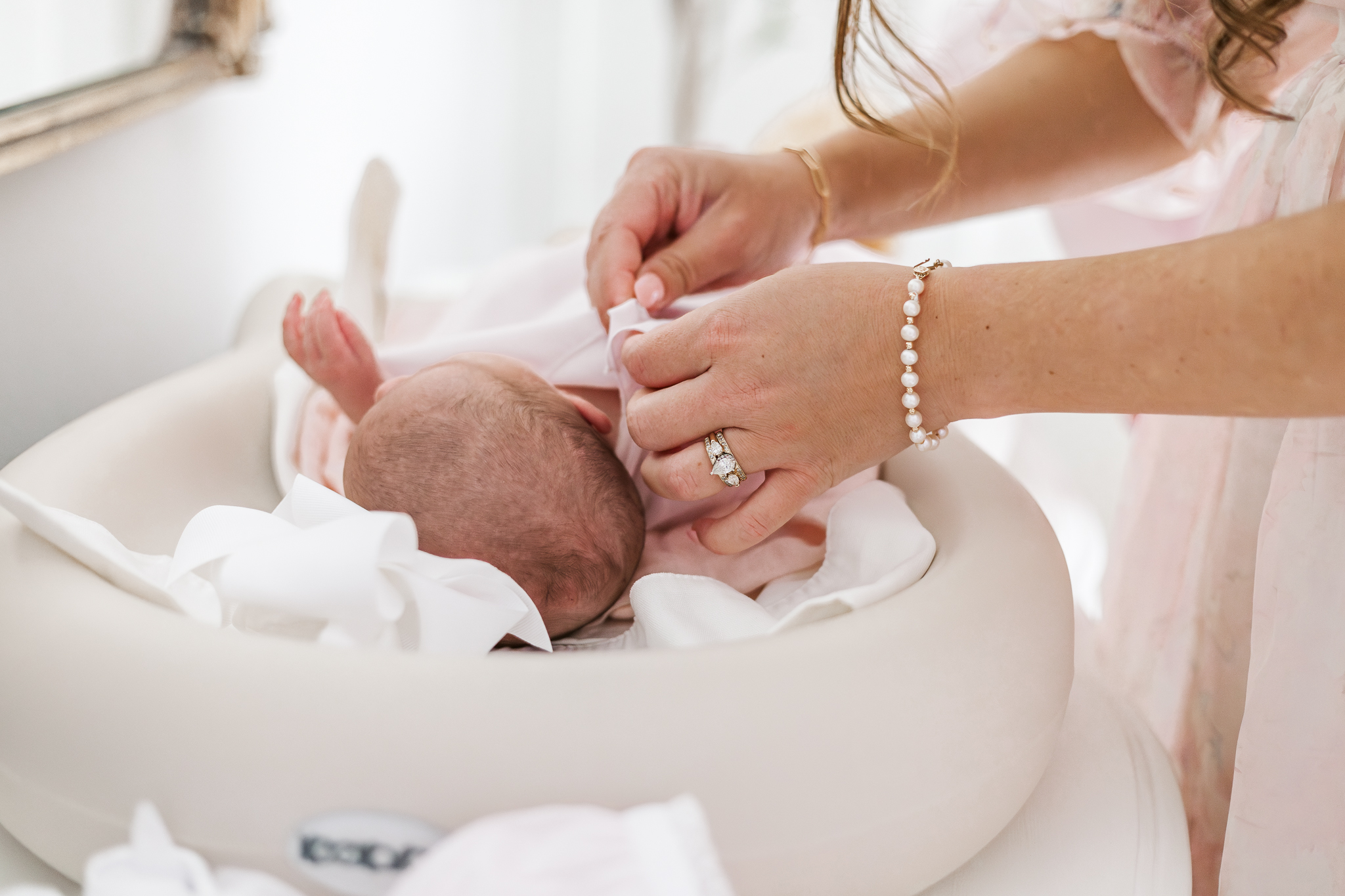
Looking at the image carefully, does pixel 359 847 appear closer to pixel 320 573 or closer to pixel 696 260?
pixel 320 573

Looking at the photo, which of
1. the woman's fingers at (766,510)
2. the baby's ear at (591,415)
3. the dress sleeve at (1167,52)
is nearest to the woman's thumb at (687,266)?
the baby's ear at (591,415)

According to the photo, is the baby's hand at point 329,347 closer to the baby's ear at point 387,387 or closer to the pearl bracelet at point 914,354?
the baby's ear at point 387,387

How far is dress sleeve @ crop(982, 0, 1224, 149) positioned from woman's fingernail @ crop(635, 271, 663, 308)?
0.60 meters

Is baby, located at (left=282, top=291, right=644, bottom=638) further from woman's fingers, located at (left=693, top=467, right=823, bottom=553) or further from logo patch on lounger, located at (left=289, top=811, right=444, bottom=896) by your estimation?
logo patch on lounger, located at (left=289, top=811, right=444, bottom=896)

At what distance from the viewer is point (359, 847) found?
0.51 meters

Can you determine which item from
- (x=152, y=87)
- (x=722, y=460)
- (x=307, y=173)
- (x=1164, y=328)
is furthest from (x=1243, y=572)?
(x=307, y=173)

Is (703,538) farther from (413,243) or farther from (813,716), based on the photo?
(413,243)

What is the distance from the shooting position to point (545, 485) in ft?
2.75

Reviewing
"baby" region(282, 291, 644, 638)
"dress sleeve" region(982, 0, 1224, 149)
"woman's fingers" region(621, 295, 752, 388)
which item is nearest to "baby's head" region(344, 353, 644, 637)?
"baby" region(282, 291, 644, 638)

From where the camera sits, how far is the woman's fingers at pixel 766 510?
0.78 metres

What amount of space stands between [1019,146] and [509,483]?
69 cm

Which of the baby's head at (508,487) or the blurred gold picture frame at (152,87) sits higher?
the blurred gold picture frame at (152,87)

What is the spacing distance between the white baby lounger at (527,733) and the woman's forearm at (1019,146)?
1.96ft

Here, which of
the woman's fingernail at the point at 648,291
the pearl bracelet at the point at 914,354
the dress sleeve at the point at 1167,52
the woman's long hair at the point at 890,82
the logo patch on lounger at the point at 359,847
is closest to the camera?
the logo patch on lounger at the point at 359,847
